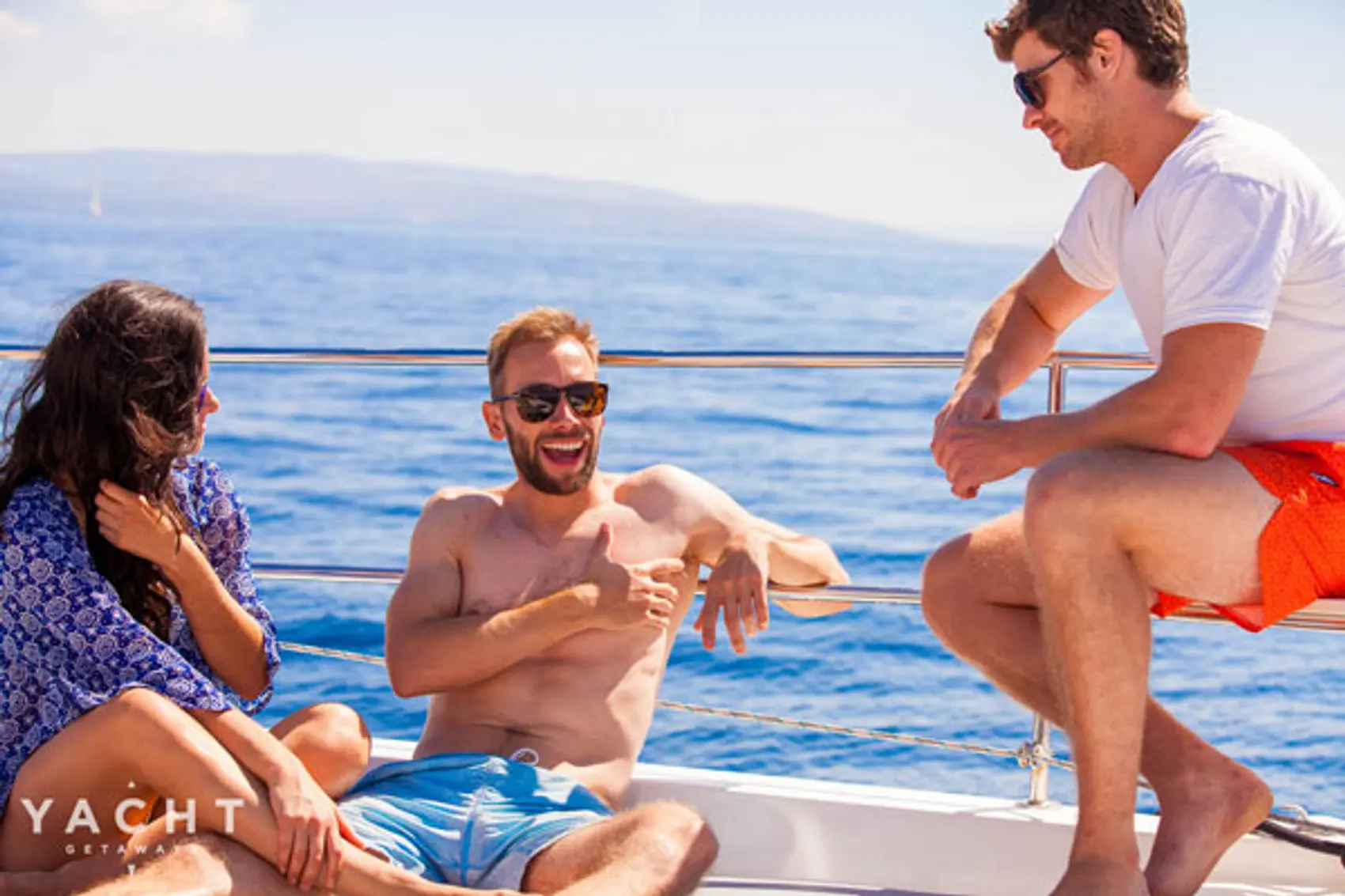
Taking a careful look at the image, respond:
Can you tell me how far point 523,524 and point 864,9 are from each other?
30.7 meters

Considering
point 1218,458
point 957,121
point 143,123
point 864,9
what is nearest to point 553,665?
point 1218,458

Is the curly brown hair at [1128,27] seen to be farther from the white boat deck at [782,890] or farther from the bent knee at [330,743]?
the bent knee at [330,743]

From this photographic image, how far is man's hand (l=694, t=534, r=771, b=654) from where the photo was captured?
2.36 meters

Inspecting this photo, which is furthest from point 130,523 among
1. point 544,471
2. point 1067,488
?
point 1067,488

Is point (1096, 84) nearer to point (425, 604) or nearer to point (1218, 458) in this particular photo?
point (1218, 458)

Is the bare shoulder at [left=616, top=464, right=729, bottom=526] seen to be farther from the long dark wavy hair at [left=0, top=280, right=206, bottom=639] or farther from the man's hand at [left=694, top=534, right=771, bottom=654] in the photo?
the long dark wavy hair at [left=0, top=280, right=206, bottom=639]

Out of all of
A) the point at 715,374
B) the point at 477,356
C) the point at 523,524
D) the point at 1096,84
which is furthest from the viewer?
the point at 715,374

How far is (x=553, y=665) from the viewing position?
2537 millimetres

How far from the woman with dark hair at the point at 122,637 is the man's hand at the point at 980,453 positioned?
0.93m

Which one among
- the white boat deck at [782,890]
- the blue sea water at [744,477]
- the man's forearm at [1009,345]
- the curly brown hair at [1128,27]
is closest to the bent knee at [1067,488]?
the man's forearm at [1009,345]

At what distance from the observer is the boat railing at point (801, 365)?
2.52 m

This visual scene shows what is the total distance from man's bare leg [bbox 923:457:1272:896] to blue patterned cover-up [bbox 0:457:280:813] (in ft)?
3.46

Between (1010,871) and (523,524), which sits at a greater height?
(523,524)

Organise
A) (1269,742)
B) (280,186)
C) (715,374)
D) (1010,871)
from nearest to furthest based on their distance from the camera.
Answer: (1010,871) < (1269,742) < (715,374) < (280,186)
